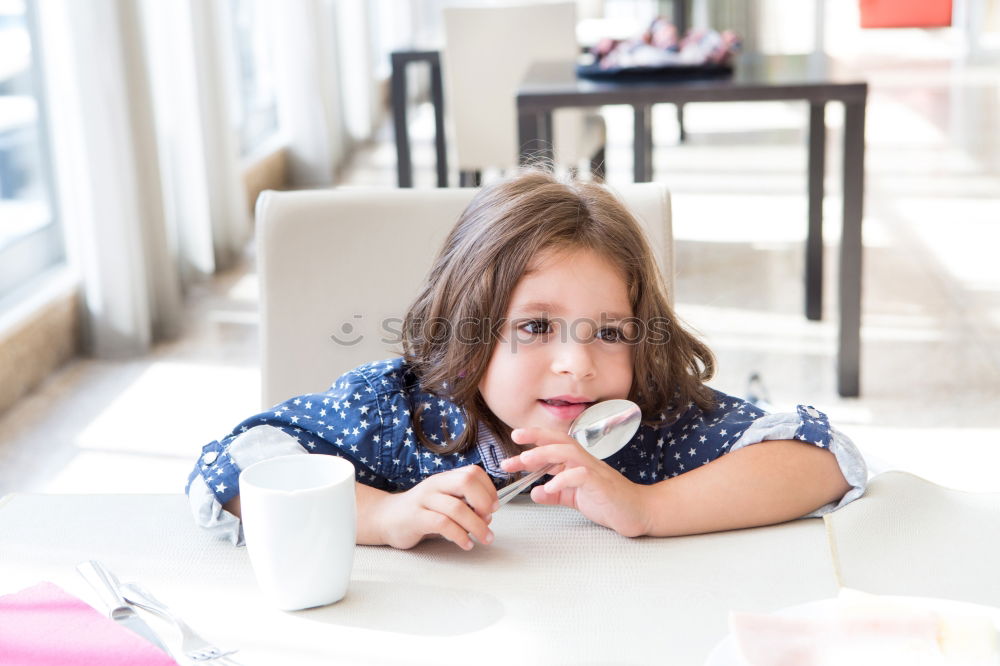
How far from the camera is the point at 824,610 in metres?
0.59

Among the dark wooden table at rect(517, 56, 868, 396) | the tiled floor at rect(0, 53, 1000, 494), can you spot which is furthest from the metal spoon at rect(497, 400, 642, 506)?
the dark wooden table at rect(517, 56, 868, 396)

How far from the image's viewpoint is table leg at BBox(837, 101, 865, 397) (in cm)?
239

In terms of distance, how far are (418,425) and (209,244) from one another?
2.72 metres

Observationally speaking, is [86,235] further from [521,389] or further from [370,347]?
[521,389]

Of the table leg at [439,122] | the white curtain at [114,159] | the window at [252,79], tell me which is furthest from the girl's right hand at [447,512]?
the window at [252,79]

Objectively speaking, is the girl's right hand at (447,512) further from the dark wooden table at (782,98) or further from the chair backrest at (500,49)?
the chair backrest at (500,49)

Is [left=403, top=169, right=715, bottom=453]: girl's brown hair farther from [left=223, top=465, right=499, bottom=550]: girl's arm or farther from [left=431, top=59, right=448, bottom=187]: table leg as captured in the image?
[left=431, top=59, right=448, bottom=187]: table leg

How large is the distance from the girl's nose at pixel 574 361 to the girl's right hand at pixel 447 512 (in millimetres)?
133

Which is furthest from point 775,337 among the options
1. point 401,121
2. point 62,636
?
point 62,636

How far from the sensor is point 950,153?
18.0 ft

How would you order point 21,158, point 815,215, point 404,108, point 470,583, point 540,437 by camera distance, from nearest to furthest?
point 470,583 → point 540,437 → point 21,158 → point 815,215 → point 404,108

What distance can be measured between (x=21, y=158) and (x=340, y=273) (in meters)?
2.00

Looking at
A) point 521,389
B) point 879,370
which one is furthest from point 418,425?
point 879,370

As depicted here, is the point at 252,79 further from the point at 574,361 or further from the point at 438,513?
the point at 438,513
